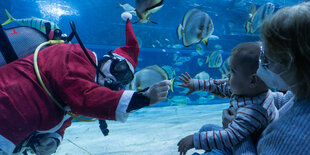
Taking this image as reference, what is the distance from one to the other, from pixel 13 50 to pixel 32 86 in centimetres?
47

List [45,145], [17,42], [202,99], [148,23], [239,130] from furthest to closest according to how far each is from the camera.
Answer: [148,23] < [202,99] < [45,145] < [17,42] < [239,130]

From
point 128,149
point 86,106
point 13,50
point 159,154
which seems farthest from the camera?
point 128,149

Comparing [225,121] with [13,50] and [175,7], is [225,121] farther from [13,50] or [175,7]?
[175,7]

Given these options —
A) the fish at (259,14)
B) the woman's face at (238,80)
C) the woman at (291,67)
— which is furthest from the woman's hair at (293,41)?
the fish at (259,14)

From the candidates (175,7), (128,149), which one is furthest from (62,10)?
(128,149)

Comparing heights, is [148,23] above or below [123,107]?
below

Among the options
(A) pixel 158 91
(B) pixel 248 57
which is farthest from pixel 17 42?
(B) pixel 248 57

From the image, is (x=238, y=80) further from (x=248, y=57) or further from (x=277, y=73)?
(x=277, y=73)

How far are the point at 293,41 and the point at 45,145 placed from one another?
2368 mm

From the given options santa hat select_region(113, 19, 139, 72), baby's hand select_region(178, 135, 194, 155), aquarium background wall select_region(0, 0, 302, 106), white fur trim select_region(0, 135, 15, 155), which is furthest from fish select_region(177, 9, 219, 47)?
aquarium background wall select_region(0, 0, 302, 106)

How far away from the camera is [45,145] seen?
2119 millimetres

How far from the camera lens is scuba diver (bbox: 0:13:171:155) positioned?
1.43 meters

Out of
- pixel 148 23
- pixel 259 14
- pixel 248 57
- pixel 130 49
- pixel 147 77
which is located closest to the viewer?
pixel 248 57

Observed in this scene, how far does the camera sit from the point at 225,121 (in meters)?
1.52
